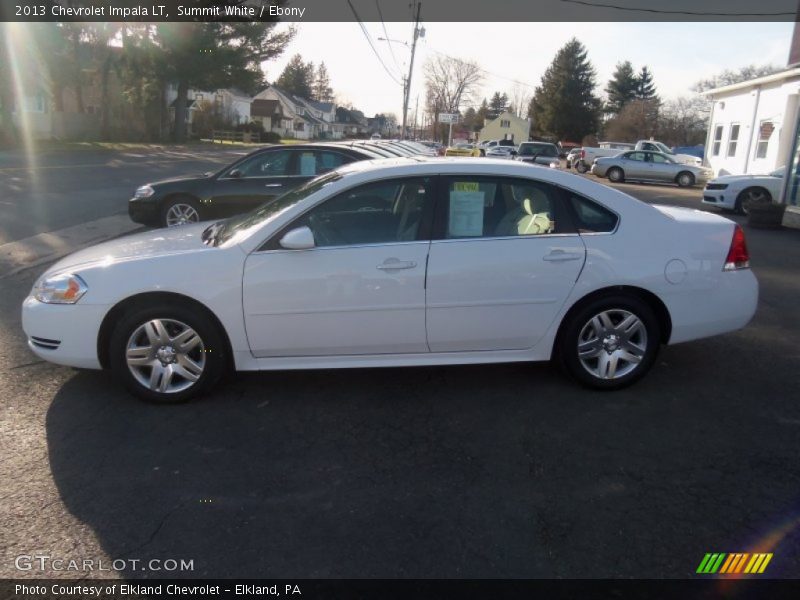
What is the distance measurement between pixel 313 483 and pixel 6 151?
107ft

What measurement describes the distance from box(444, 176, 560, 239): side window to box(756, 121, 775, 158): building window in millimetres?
22939

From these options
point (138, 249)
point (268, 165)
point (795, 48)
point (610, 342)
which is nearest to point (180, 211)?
point (268, 165)

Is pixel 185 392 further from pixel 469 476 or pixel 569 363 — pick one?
pixel 569 363

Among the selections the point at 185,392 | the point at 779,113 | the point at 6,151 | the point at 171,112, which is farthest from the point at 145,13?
the point at 185,392

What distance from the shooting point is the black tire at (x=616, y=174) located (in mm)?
29328

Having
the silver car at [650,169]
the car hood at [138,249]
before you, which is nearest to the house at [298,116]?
the silver car at [650,169]

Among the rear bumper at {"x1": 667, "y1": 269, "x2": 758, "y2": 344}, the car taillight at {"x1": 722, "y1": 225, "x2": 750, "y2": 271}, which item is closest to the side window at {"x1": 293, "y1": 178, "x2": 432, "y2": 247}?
the rear bumper at {"x1": 667, "y1": 269, "x2": 758, "y2": 344}

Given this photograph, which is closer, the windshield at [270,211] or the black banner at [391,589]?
the black banner at [391,589]

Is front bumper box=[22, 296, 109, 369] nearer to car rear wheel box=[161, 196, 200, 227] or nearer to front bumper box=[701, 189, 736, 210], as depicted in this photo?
car rear wheel box=[161, 196, 200, 227]

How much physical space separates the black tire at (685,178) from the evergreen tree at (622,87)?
58332 millimetres

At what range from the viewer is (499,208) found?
441cm

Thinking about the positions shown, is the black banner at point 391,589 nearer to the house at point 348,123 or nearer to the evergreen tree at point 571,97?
the evergreen tree at point 571,97

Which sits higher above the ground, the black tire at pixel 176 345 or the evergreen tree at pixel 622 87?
the evergreen tree at pixel 622 87

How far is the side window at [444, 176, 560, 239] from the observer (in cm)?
433
